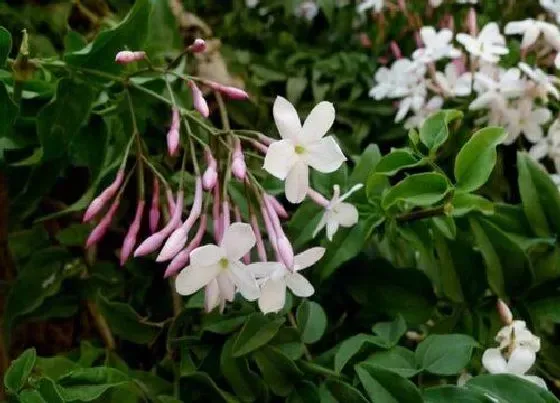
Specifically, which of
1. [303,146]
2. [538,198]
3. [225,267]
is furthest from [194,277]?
[538,198]

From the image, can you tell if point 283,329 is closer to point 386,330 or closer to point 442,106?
point 386,330

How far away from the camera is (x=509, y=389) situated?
0.65 metres

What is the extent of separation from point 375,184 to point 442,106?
30 cm

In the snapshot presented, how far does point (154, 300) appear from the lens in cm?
89

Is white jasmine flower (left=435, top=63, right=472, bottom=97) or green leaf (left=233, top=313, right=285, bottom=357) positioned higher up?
white jasmine flower (left=435, top=63, right=472, bottom=97)

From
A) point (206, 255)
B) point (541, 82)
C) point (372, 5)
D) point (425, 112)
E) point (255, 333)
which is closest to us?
point (206, 255)

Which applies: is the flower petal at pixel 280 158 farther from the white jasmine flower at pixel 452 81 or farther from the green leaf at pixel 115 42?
the white jasmine flower at pixel 452 81

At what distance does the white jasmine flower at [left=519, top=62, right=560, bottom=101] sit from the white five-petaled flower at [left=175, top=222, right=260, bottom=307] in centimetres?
44

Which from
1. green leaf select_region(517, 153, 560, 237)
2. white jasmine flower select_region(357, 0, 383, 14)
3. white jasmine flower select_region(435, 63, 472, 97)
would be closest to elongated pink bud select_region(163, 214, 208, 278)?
green leaf select_region(517, 153, 560, 237)

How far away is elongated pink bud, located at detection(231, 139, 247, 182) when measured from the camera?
652mm

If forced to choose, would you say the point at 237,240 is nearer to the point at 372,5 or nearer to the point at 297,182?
the point at 297,182

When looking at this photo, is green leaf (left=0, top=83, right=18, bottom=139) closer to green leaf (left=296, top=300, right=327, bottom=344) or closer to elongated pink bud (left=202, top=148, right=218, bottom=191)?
elongated pink bud (left=202, top=148, right=218, bottom=191)

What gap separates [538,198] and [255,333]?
313mm

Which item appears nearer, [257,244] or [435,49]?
[257,244]
